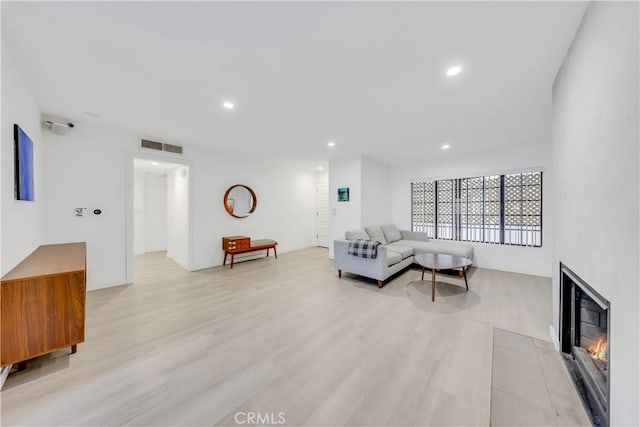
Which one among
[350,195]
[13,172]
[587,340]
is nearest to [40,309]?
[13,172]

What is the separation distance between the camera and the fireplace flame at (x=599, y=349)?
1.46 metres

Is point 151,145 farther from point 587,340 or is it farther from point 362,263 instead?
point 587,340

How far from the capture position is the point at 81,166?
3229 mm

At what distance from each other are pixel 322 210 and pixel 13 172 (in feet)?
19.1

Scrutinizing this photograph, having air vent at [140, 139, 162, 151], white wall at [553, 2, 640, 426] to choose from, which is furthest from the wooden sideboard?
white wall at [553, 2, 640, 426]

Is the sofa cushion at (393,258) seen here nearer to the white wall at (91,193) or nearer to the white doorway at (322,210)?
the white doorway at (322,210)

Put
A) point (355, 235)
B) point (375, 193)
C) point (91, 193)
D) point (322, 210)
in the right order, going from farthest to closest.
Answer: point (322, 210) < point (375, 193) < point (355, 235) < point (91, 193)

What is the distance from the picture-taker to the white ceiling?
4.74 ft

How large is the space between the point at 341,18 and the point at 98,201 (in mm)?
4082

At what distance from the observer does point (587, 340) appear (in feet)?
5.54

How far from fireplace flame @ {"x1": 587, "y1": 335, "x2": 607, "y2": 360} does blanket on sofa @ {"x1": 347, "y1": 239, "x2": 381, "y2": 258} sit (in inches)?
85.6

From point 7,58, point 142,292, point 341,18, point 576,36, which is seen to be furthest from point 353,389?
point 7,58

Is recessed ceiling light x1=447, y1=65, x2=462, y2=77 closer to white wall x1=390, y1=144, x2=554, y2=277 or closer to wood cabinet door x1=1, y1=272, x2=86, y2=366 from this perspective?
white wall x1=390, y1=144, x2=554, y2=277

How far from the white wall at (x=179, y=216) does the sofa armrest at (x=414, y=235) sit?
15.6ft
